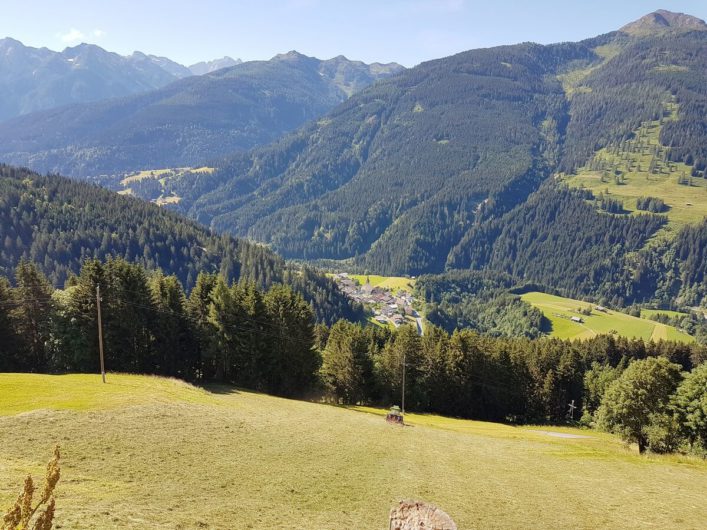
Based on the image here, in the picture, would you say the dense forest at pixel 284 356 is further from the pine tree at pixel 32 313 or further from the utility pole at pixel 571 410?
the utility pole at pixel 571 410

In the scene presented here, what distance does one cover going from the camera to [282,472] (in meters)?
30.0

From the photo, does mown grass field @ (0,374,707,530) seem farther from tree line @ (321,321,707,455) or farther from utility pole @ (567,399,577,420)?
utility pole @ (567,399,577,420)

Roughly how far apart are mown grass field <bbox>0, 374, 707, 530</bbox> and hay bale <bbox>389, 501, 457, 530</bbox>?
57.0 feet

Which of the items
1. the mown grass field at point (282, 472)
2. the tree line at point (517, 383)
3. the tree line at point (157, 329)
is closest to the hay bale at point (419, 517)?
the mown grass field at point (282, 472)

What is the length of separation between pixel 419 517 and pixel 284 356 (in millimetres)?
79088

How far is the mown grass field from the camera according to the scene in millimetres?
23172

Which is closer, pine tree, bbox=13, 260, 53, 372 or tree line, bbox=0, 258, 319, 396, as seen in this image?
tree line, bbox=0, 258, 319, 396

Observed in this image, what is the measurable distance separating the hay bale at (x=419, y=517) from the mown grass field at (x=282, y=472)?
57.0ft

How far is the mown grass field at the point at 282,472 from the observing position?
76.0ft

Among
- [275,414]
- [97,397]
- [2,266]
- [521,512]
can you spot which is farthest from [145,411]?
[2,266]

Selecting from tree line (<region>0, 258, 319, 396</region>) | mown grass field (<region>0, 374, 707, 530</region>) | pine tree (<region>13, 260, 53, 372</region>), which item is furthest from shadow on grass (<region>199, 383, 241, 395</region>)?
pine tree (<region>13, 260, 53, 372</region>)

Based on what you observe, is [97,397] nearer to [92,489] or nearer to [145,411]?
[145,411]

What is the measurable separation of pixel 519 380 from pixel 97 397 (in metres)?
87.0

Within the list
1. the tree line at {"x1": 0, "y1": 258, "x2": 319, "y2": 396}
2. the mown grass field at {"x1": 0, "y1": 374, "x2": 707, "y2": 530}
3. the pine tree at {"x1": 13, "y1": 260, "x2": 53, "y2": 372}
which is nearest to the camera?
the mown grass field at {"x1": 0, "y1": 374, "x2": 707, "y2": 530}
